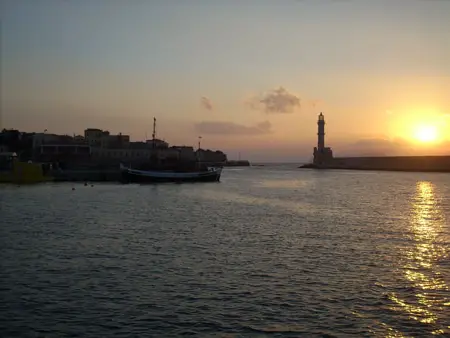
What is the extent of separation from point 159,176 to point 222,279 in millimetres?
62779

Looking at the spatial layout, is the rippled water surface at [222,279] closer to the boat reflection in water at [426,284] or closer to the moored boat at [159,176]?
the boat reflection in water at [426,284]

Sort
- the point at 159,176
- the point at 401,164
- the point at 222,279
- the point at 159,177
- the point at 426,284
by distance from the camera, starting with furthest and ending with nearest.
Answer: the point at 401,164 → the point at 159,177 → the point at 159,176 → the point at 222,279 → the point at 426,284

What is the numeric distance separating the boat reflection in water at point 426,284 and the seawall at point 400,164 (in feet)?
429

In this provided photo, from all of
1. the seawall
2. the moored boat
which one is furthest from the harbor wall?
the moored boat

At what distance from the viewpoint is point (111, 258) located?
54.6 ft

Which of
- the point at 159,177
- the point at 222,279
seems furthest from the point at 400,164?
the point at 222,279

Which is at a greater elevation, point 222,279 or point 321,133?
point 321,133

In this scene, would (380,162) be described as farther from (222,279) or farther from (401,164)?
(222,279)

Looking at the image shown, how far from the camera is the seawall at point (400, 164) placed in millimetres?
144750

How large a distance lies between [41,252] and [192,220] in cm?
1183

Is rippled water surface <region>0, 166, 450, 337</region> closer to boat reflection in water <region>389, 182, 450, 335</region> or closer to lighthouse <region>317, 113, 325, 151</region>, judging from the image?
boat reflection in water <region>389, 182, 450, 335</region>

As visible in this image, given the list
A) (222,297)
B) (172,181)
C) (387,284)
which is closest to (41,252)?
(222,297)

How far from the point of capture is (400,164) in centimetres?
15750

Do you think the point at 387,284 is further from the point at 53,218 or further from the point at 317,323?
the point at 53,218
